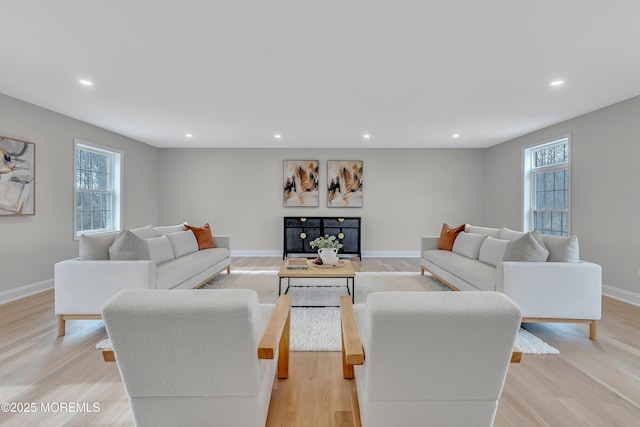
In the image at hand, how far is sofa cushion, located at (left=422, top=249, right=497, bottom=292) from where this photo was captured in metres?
2.85

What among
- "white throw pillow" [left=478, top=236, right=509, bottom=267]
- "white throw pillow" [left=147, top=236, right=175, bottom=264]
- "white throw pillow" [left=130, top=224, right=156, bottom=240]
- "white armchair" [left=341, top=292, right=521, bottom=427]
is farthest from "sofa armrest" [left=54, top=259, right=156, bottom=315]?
"white throw pillow" [left=478, top=236, right=509, bottom=267]

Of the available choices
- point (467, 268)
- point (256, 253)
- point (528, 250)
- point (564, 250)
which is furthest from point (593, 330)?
point (256, 253)

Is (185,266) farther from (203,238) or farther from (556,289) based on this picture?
(556,289)

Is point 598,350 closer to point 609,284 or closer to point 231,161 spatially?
point 609,284

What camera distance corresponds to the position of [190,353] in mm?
1137

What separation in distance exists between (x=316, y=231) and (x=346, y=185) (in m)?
1.20

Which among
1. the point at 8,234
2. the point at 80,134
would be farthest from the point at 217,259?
the point at 80,134

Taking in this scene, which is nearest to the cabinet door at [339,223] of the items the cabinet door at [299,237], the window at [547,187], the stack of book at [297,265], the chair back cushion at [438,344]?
the cabinet door at [299,237]

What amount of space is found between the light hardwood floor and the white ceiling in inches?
91.7

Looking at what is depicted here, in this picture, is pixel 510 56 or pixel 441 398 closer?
pixel 441 398

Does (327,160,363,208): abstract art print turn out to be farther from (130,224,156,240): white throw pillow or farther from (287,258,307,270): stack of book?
(130,224,156,240): white throw pillow

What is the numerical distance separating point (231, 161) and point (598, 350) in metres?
6.17

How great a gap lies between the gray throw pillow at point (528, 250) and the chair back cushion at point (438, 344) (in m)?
1.94

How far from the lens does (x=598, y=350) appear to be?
2.30 m
